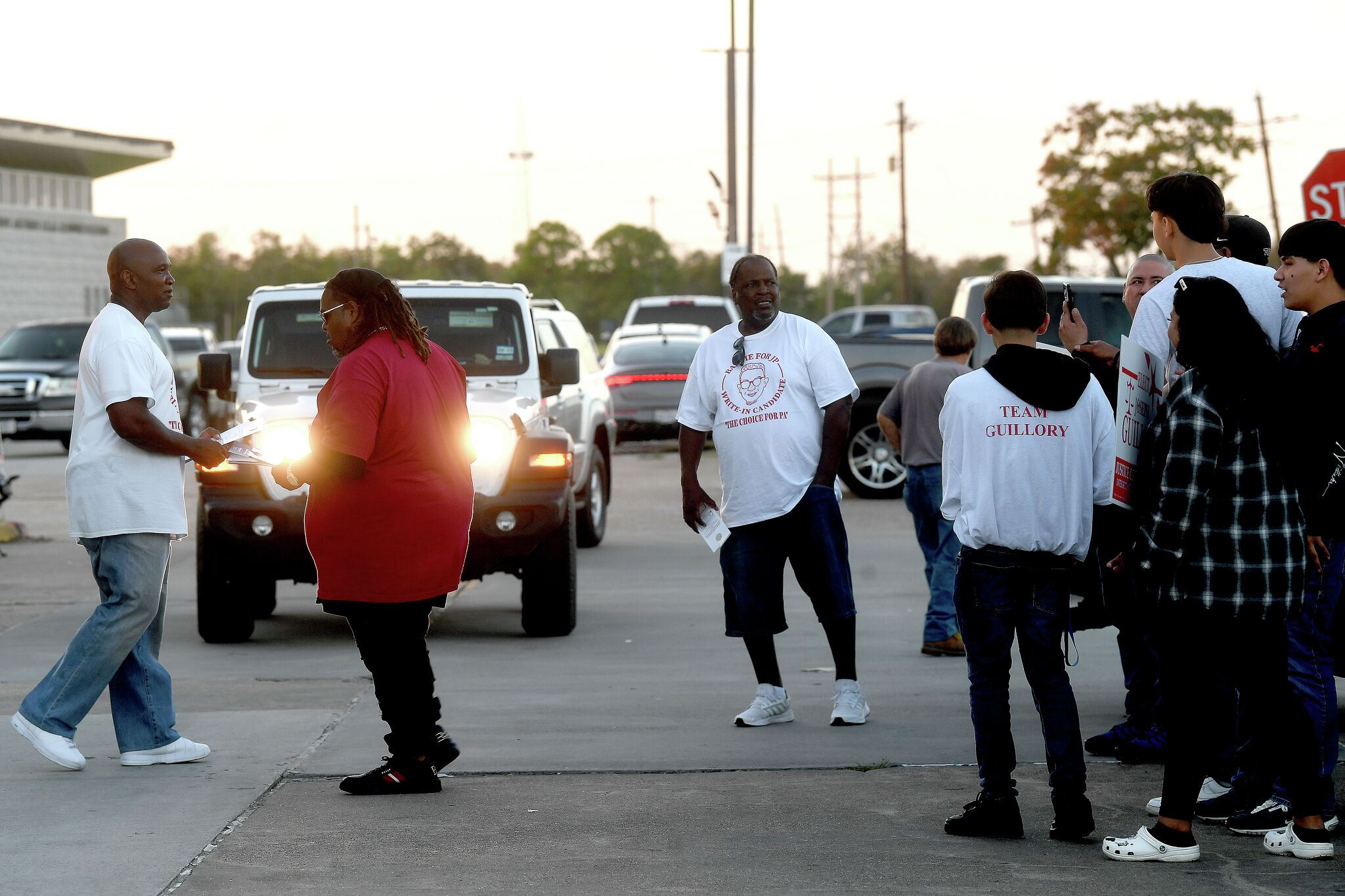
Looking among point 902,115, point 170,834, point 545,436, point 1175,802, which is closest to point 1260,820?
point 1175,802

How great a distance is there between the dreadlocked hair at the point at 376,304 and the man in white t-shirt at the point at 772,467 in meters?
1.43

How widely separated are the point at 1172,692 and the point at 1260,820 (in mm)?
636

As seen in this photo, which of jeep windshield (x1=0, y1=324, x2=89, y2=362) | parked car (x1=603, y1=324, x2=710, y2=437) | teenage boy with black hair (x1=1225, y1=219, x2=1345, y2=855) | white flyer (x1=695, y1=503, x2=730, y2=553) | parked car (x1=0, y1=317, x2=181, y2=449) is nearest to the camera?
teenage boy with black hair (x1=1225, y1=219, x2=1345, y2=855)

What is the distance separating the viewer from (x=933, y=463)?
27.4ft

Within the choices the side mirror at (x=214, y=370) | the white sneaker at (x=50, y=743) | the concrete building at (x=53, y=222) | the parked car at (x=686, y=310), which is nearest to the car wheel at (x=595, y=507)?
the side mirror at (x=214, y=370)

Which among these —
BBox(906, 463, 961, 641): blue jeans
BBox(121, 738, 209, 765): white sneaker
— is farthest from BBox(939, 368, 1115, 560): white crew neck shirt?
BBox(906, 463, 961, 641): blue jeans

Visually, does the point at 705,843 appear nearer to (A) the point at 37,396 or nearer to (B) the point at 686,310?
(A) the point at 37,396

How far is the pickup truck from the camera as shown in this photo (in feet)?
53.7

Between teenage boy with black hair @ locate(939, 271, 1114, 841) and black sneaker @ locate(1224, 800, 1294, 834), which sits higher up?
teenage boy with black hair @ locate(939, 271, 1114, 841)

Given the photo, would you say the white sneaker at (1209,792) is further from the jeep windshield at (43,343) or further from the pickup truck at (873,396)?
the jeep windshield at (43,343)

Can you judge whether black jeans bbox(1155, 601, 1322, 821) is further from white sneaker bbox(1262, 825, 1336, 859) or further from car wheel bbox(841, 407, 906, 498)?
car wheel bbox(841, 407, 906, 498)

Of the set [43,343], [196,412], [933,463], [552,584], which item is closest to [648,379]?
[196,412]

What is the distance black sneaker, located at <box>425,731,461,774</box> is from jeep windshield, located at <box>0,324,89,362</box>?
20.2 meters

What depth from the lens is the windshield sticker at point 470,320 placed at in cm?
1038
